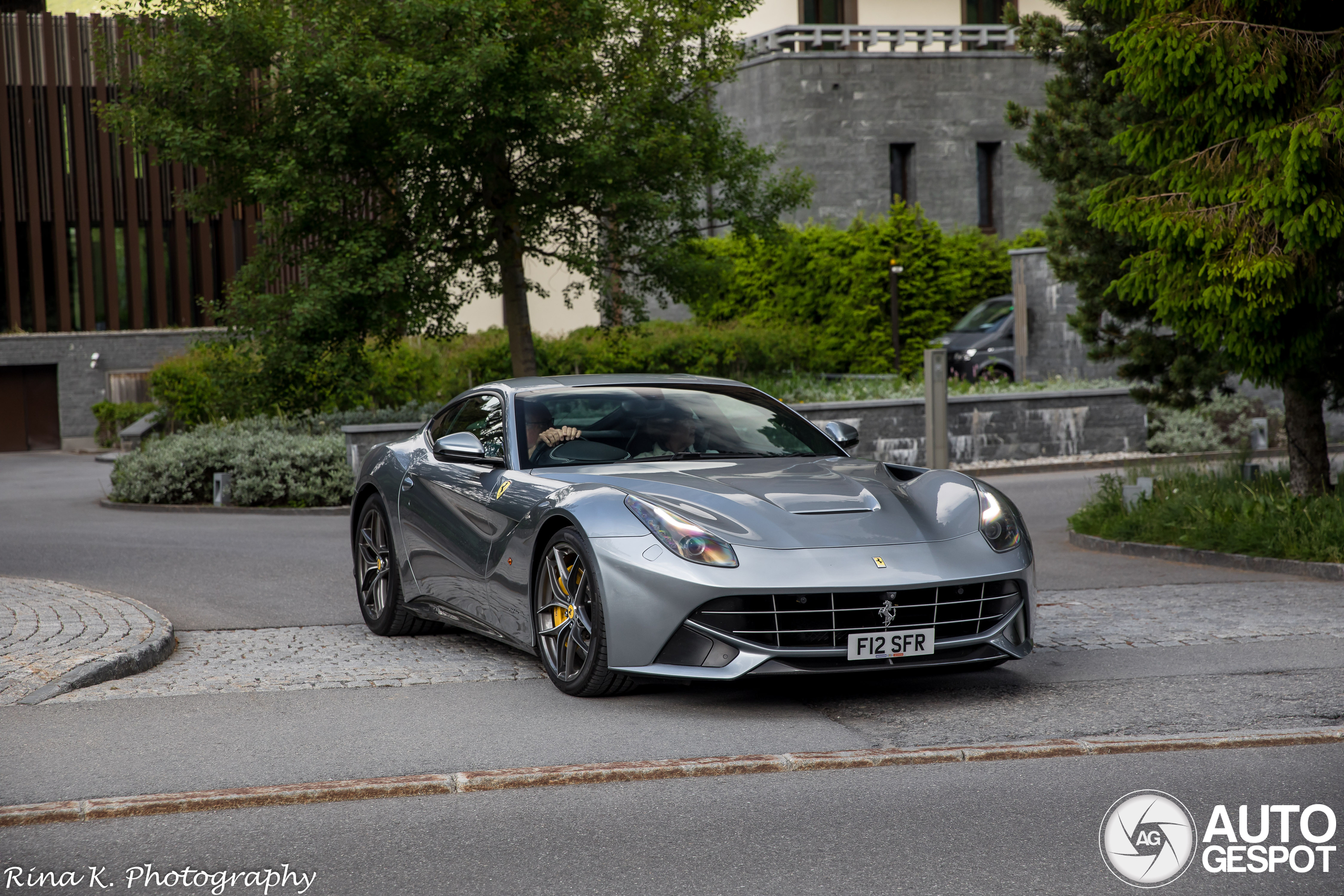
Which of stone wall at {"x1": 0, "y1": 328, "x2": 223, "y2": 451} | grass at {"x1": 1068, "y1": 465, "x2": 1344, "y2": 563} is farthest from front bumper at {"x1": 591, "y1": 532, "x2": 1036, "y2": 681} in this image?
stone wall at {"x1": 0, "y1": 328, "x2": 223, "y2": 451}

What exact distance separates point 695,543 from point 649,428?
1440mm

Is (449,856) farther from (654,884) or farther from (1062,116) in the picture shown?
(1062,116)

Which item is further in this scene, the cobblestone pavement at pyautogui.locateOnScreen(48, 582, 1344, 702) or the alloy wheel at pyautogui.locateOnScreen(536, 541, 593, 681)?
the cobblestone pavement at pyautogui.locateOnScreen(48, 582, 1344, 702)

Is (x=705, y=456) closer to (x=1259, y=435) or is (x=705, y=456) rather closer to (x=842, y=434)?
(x=842, y=434)

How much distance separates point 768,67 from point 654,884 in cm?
3198

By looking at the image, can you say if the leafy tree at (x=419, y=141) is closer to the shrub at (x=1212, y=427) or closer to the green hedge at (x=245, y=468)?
the green hedge at (x=245, y=468)

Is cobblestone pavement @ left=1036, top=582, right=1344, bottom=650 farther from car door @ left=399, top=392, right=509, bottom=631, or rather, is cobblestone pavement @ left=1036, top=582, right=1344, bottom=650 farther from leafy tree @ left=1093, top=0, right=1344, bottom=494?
car door @ left=399, top=392, right=509, bottom=631

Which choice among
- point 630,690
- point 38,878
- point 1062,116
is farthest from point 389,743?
point 1062,116

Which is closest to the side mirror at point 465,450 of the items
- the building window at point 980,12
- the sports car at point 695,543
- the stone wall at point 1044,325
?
the sports car at point 695,543

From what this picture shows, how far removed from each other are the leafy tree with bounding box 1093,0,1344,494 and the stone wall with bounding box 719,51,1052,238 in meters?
23.0

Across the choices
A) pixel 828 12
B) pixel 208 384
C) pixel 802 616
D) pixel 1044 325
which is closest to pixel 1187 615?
pixel 802 616

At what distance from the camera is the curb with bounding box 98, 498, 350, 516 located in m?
17.0

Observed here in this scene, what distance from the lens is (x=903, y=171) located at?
1419 inches

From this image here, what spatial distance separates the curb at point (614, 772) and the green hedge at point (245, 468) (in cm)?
1248
